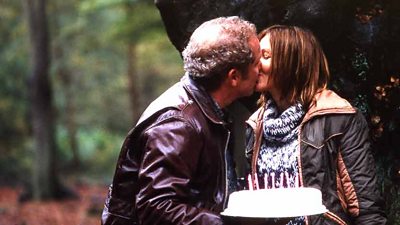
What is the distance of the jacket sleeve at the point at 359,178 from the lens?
3463 millimetres

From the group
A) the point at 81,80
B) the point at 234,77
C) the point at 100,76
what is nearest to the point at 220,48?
the point at 234,77

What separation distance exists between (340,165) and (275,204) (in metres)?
0.69

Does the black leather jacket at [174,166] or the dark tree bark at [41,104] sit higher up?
the black leather jacket at [174,166]

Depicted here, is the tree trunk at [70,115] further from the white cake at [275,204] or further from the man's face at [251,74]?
the white cake at [275,204]

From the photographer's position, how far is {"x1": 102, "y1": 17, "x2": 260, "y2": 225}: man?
10.1 feet

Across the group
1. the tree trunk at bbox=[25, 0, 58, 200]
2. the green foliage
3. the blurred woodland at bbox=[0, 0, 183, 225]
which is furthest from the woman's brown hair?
the green foliage

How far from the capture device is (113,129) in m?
31.1

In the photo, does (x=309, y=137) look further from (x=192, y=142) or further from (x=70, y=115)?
(x=70, y=115)

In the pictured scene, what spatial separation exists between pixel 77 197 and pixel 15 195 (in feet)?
8.36

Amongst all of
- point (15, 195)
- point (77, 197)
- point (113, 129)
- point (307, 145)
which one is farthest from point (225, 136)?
point (113, 129)

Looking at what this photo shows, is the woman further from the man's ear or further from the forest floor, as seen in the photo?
the forest floor

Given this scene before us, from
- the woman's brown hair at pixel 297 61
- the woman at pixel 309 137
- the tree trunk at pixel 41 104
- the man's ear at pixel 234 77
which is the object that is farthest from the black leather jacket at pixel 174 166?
the tree trunk at pixel 41 104

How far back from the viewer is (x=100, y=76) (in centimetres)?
2839

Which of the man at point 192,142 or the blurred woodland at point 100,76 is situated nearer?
the man at point 192,142
